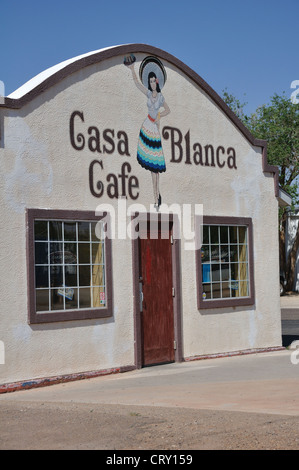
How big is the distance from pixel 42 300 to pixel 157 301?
2.34m

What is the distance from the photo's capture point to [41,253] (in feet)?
35.9

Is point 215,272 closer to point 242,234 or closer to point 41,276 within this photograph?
point 242,234

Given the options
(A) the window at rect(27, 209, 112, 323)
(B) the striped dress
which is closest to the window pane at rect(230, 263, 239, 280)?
(B) the striped dress

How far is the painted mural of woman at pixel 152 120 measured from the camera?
12.4m

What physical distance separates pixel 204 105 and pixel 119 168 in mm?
2546

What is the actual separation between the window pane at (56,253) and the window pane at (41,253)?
11cm

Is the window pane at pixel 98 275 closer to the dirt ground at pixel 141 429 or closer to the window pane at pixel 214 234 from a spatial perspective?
the window pane at pixel 214 234

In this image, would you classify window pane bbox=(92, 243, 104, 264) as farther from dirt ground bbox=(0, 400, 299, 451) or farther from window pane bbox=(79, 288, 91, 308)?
dirt ground bbox=(0, 400, 299, 451)

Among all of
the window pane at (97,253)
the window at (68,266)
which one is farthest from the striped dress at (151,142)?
the window pane at (97,253)

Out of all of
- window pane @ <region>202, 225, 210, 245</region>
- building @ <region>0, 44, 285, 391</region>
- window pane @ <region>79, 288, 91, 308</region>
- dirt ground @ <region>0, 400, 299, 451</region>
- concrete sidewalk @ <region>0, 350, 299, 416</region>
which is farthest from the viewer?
window pane @ <region>202, 225, 210, 245</region>

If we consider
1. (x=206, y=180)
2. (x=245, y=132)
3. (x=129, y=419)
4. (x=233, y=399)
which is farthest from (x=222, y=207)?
(x=129, y=419)

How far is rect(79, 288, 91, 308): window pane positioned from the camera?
11484mm

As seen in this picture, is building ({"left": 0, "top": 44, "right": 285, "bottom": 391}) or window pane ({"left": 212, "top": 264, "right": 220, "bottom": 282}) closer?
building ({"left": 0, "top": 44, "right": 285, "bottom": 391})

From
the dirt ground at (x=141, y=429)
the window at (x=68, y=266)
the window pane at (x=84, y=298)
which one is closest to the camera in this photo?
the dirt ground at (x=141, y=429)
